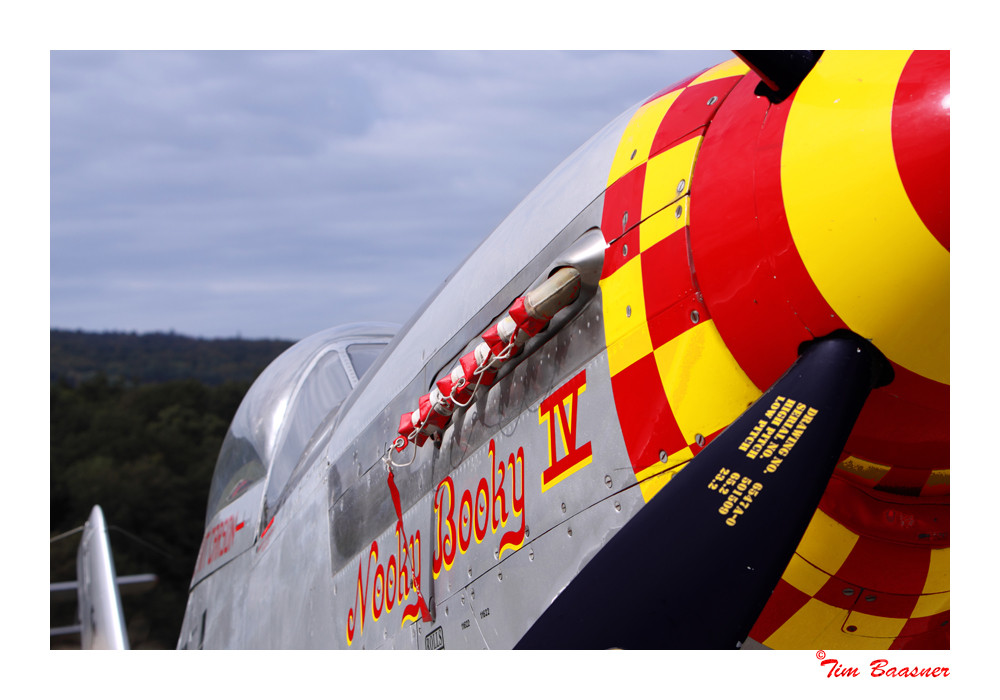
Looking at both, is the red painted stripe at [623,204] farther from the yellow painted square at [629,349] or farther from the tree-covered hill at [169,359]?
the tree-covered hill at [169,359]

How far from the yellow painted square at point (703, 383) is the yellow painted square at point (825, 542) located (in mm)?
250

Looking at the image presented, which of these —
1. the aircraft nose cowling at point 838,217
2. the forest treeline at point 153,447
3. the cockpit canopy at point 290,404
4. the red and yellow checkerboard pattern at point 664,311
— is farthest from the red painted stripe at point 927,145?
the forest treeline at point 153,447

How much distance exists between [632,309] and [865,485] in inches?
20.5

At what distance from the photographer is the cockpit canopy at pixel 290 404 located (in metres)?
3.81

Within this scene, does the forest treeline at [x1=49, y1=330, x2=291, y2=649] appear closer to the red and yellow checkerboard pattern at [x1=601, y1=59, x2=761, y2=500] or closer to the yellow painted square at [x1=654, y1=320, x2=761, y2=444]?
the red and yellow checkerboard pattern at [x1=601, y1=59, x2=761, y2=500]

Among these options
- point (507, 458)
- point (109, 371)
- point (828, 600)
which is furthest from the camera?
point (109, 371)

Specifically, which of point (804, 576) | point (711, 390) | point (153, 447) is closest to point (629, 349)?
point (711, 390)

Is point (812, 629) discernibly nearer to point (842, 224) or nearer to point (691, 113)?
point (842, 224)

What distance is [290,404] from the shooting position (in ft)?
13.1

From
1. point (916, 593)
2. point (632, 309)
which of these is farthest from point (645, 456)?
point (916, 593)

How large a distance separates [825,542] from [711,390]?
1.12 feet

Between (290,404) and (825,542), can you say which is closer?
(825,542)

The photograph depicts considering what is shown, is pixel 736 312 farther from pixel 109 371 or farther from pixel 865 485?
pixel 109 371
